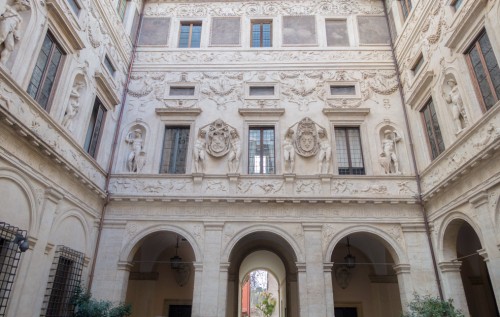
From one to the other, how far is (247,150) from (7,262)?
26.4 feet

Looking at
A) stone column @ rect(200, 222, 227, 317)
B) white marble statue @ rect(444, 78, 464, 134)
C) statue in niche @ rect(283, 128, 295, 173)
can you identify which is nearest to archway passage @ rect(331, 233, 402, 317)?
statue in niche @ rect(283, 128, 295, 173)

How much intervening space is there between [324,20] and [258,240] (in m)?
10.2

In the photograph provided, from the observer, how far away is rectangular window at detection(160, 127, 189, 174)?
1313 cm

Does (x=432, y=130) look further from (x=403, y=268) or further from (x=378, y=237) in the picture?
(x=403, y=268)

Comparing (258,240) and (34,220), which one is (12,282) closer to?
(34,220)

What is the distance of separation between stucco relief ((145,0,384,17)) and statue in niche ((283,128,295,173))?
6.47 m

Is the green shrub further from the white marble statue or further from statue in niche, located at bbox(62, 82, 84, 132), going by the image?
statue in niche, located at bbox(62, 82, 84, 132)

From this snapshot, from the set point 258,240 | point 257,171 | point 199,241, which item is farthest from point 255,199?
point 258,240

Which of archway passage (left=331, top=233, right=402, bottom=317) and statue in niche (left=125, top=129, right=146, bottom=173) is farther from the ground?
statue in niche (left=125, top=129, right=146, bottom=173)

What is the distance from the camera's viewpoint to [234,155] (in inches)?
501

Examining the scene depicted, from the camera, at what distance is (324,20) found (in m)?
15.6

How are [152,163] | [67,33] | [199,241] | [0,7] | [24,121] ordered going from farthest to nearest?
[152,163], [199,241], [67,33], [24,121], [0,7]

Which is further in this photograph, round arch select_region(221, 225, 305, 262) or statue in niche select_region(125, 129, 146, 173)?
statue in niche select_region(125, 129, 146, 173)

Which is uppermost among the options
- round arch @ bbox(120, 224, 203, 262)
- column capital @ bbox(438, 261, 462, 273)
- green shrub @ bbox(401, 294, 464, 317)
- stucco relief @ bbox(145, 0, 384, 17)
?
stucco relief @ bbox(145, 0, 384, 17)
